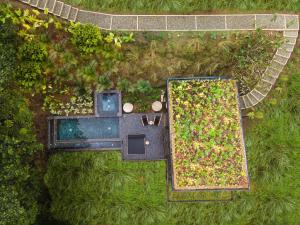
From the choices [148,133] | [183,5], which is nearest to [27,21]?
[183,5]

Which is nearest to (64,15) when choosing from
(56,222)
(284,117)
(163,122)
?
(163,122)

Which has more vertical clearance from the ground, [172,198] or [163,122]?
[163,122]

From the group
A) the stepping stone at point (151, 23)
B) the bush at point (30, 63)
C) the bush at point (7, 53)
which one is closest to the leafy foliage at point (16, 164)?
the bush at point (7, 53)

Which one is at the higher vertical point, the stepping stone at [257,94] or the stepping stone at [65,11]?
the stepping stone at [65,11]

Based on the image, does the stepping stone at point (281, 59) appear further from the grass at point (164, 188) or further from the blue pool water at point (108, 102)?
the blue pool water at point (108, 102)

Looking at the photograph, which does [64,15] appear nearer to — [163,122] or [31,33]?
[31,33]

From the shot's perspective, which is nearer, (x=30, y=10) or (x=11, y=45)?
(x=11, y=45)
